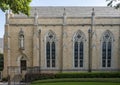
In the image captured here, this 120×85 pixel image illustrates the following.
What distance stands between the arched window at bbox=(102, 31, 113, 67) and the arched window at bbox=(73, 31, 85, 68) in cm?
301

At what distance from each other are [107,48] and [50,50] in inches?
323

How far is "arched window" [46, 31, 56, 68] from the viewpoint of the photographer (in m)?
47.0

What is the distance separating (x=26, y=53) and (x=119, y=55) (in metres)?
13.3

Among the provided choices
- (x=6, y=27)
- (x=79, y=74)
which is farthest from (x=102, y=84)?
(x=6, y=27)

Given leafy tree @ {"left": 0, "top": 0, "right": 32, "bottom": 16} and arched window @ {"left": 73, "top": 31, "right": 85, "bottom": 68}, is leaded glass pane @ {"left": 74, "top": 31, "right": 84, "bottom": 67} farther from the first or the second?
leafy tree @ {"left": 0, "top": 0, "right": 32, "bottom": 16}

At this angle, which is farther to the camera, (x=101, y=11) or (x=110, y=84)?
(x=101, y=11)

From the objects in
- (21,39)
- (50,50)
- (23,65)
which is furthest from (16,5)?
(23,65)

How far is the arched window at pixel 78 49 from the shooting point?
46.8m

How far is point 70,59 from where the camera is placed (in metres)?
46.5

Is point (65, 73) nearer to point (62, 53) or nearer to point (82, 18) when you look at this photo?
point (62, 53)

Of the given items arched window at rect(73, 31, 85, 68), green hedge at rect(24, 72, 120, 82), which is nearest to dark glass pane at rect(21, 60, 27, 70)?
green hedge at rect(24, 72, 120, 82)

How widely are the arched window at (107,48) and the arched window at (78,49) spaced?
301 cm

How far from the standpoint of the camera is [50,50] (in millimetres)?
47031

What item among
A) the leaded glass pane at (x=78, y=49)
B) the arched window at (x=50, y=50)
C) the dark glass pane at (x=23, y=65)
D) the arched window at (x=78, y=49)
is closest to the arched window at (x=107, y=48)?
the arched window at (x=78, y=49)
